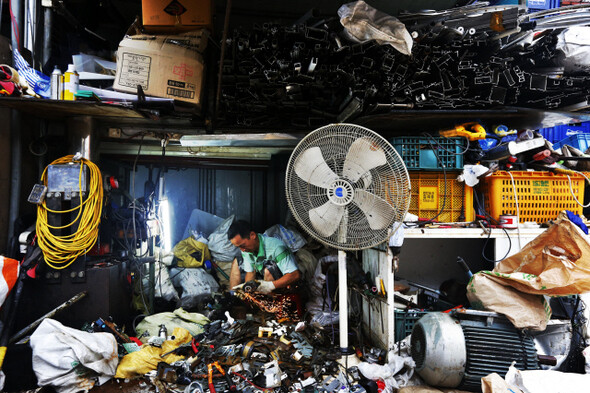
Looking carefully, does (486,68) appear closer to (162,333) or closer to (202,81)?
(202,81)

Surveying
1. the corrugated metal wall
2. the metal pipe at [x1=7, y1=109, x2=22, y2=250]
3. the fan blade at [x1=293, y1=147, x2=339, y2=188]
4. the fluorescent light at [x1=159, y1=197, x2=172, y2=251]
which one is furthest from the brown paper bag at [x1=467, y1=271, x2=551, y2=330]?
the fluorescent light at [x1=159, y1=197, x2=172, y2=251]

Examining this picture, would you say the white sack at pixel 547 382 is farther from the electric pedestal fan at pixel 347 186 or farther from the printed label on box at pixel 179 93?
the printed label on box at pixel 179 93

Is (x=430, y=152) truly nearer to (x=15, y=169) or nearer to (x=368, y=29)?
(x=368, y=29)

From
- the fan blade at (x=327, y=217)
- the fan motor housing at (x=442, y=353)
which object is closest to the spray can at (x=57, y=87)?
the fan blade at (x=327, y=217)

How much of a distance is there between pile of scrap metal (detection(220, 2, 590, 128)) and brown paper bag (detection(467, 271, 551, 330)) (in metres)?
1.73

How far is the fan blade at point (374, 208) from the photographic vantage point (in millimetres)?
2291

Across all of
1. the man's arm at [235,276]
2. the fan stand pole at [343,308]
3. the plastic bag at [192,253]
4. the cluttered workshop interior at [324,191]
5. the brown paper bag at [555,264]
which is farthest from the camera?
the plastic bag at [192,253]

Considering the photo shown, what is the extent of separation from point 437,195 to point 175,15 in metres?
3.20

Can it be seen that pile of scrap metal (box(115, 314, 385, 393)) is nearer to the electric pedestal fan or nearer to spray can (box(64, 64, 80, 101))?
the electric pedestal fan

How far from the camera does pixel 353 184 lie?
235 centimetres

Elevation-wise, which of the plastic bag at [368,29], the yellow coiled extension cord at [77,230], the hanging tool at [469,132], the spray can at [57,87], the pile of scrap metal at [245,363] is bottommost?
the pile of scrap metal at [245,363]

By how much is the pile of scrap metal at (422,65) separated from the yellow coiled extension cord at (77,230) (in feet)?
5.46

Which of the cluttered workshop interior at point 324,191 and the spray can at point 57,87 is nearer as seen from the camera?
the cluttered workshop interior at point 324,191

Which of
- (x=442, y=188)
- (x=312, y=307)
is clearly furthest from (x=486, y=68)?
(x=312, y=307)
